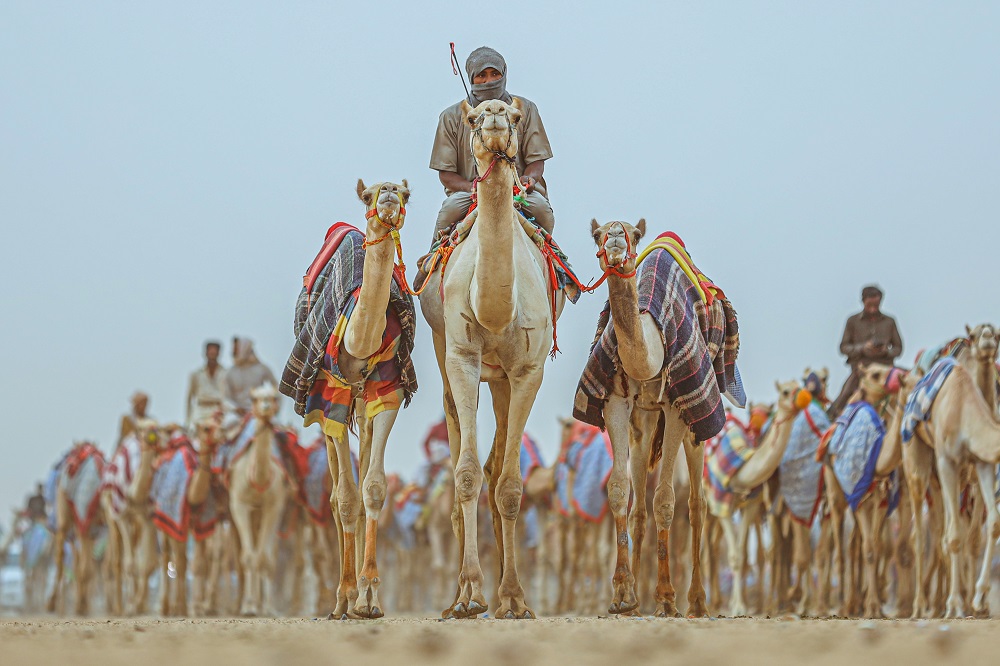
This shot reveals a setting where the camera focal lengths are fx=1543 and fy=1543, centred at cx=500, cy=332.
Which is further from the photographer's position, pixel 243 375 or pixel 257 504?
pixel 243 375

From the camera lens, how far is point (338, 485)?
10.0 metres

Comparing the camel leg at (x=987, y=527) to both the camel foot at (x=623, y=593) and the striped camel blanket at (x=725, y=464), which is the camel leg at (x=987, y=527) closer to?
the striped camel blanket at (x=725, y=464)

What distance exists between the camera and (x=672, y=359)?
32.4ft

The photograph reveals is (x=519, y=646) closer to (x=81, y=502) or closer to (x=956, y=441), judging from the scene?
(x=956, y=441)

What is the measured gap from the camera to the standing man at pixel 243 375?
19547 mm

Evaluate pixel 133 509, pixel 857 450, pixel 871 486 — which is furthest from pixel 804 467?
pixel 133 509

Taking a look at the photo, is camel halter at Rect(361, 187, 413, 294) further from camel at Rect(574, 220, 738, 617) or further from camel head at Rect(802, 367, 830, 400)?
camel head at Rect(802, 367, 830, 400)

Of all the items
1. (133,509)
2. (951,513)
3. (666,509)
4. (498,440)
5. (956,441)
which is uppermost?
(133,509)

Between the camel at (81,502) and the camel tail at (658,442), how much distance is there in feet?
44.0

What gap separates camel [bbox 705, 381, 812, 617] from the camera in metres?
15.9

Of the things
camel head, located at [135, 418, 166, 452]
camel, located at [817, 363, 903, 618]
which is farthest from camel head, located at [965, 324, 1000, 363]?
camel head, located at [135, 418, 166, 452]

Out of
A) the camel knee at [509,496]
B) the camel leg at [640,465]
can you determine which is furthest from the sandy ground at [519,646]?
the camel leg at [640,465]

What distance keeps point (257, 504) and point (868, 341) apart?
22.5 feet

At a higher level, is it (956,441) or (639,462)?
(956,441)
